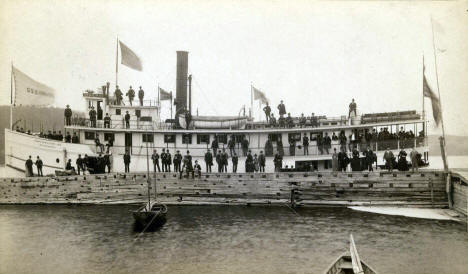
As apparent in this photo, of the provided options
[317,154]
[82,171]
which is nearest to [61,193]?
[82,171]

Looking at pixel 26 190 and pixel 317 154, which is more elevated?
pixel 317 154

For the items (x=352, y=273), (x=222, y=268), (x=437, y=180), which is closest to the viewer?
(x=352, y=273)

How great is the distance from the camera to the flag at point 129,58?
24.6 m

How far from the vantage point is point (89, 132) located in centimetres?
2720

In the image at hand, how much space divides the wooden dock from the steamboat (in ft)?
7.39

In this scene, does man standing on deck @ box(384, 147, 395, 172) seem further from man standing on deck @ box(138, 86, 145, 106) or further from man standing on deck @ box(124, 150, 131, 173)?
man standing on deck @ box(138, 86, 145, 106)

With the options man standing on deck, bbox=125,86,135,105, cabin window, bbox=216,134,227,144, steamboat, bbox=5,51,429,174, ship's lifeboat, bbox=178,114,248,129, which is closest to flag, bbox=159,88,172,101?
steamboat, bbox=5,51,429,174

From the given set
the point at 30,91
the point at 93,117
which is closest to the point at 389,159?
the point at 93,117

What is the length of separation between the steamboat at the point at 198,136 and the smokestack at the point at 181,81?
1.44 metres

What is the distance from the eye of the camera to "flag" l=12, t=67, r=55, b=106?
22208mm

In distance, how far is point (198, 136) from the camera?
27141 mm

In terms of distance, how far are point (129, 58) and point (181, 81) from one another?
16.5 feet

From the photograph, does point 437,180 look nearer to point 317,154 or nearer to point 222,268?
point 317,154

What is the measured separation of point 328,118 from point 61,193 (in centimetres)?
1748
